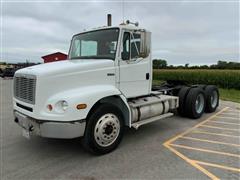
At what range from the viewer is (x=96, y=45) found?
5.27 meters

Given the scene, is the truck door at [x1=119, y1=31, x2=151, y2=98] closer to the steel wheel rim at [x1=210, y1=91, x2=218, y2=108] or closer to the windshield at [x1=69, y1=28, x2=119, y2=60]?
the windshield at [x1=69, y1=28, x2=119, y2=60]

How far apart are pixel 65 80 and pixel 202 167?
3.01 metres

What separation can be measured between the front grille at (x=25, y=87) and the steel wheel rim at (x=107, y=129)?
4.45 feet

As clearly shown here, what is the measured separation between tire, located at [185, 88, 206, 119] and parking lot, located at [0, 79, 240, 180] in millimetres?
1063

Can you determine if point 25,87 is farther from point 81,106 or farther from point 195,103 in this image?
point 195,103

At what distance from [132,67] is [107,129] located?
166cm

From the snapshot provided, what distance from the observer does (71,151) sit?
15.6 feet

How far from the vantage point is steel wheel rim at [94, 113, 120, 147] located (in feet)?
14.5

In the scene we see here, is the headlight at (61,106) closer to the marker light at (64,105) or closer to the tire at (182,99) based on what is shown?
the marker light at (64,105)

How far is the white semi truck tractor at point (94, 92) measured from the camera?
3998 millimetres

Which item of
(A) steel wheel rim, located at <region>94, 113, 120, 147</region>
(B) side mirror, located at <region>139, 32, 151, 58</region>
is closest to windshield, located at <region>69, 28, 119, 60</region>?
(B) side mirror, located at <region>139, 32, 151, 58</region>

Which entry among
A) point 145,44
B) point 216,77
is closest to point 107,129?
point 145,44

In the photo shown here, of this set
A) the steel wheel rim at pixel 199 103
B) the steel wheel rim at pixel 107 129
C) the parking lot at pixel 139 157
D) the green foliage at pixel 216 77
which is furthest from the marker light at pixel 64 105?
the green foliage at pixel 216 77

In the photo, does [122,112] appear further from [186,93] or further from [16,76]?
[186,93]
